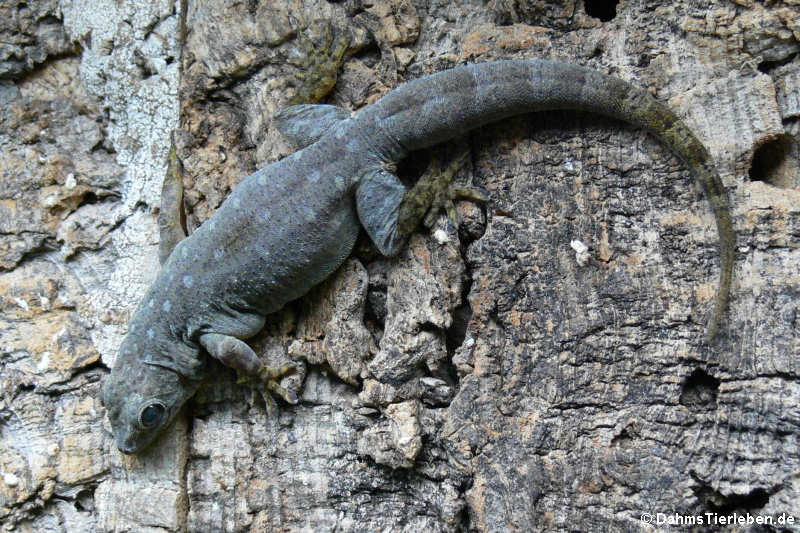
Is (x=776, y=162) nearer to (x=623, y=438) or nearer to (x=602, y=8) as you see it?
(x=602, y=8)

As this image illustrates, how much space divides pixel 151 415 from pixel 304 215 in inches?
64.3

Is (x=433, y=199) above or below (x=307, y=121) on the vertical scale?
below

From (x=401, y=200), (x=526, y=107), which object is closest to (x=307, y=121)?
(x=401, y=200)

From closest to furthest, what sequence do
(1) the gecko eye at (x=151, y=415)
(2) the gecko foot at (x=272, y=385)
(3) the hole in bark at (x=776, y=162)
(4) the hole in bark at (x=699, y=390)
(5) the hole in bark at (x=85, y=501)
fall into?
(4) the hole in bark at (x=699, y=390)
(3) the hole in bark at (x=776, y=162)
(2) the gecko foot at (x=272, y=385)
(1) the gecko eye at (x=151, y=415)
(5) the hole in bark at (x=85, y=501)

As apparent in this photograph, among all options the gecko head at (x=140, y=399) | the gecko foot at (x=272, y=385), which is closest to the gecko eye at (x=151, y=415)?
the gecko head at (x=140, y=399)

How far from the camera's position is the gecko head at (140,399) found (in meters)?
3.86

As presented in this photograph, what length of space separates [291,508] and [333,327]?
1112 mm

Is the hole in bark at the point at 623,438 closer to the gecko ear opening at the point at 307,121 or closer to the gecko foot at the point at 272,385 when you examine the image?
the gecko foot at the point at 272,385

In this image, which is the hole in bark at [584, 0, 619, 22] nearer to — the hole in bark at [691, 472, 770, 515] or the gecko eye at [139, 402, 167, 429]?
the hole in bark at [691, 472, 770, 515]

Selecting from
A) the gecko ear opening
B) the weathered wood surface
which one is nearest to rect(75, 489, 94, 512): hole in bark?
the weathered wood surface

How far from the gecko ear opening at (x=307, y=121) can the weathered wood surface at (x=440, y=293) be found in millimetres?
187

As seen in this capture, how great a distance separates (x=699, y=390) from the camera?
2.98 meters

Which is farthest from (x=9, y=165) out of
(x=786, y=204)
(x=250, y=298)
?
(x=786, y=204)

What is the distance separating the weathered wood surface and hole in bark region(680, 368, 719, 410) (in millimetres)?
13
